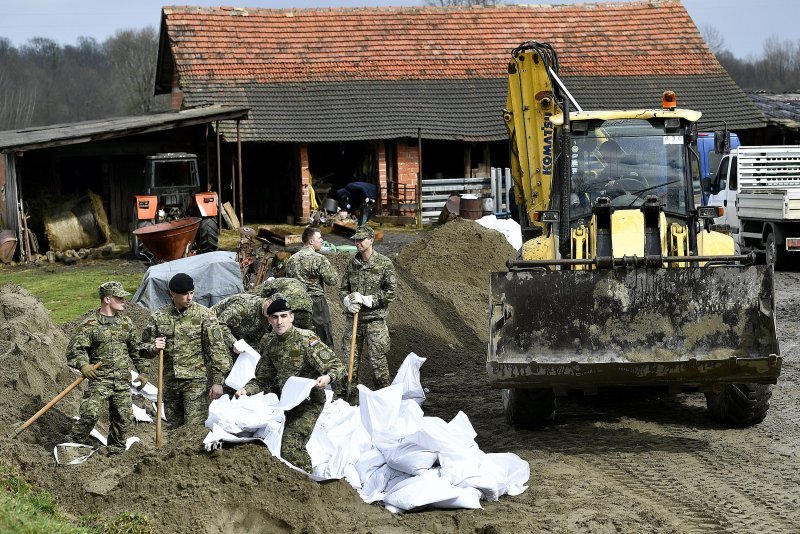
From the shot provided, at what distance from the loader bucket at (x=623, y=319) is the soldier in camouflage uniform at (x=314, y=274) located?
10.3 ft

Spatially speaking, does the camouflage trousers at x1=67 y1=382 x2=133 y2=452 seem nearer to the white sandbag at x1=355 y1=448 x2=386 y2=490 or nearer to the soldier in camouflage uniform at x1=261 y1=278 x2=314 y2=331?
the soldier in camouflage uniform at x1=261 y1=278 x2=314 y2=331

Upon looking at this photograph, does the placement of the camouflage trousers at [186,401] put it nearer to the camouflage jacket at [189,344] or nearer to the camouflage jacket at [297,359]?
the camouflage jacket at [189,344]


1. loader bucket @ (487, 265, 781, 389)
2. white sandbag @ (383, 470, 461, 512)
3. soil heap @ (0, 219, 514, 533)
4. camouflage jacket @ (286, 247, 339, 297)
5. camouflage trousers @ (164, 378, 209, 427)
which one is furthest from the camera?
camouflage jacket @ (286, 247, 339, 297)

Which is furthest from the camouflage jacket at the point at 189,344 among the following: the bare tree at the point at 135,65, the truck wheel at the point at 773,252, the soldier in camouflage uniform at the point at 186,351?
the bare tree at the point at 135,65

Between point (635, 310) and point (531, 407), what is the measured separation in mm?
1340

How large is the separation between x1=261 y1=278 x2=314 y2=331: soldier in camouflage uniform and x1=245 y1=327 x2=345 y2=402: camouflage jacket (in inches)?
94.6

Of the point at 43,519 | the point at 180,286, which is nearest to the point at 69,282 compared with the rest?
the point at 180,286

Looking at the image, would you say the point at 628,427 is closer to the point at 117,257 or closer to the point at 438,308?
the point at 438,308

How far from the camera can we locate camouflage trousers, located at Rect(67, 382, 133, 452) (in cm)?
909

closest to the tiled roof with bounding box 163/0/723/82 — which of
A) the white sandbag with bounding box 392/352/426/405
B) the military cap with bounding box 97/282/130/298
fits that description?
the white sandbag with bounding box 392/352/426/405

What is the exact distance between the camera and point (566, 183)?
994 cm

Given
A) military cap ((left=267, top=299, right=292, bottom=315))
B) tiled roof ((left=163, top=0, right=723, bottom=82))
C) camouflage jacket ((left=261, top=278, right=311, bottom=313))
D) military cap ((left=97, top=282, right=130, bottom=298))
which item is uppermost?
tiled roof ((left=163, top=0, right=723, bottom=82))

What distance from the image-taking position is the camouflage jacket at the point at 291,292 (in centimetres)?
1063

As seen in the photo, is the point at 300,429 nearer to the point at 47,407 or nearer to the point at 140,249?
the point at 47,407
